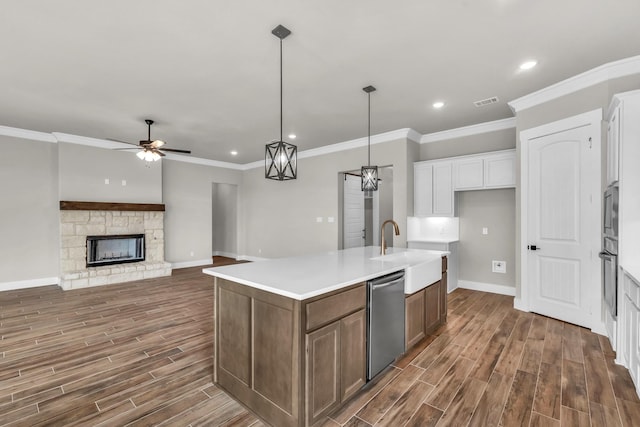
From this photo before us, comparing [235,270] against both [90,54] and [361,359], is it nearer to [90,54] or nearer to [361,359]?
[361,359]

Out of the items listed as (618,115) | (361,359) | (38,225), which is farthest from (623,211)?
(38,225)

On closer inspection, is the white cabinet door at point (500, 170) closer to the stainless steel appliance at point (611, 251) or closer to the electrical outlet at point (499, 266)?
the electrical outlet at point (499, 266)

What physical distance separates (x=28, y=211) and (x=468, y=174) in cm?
774

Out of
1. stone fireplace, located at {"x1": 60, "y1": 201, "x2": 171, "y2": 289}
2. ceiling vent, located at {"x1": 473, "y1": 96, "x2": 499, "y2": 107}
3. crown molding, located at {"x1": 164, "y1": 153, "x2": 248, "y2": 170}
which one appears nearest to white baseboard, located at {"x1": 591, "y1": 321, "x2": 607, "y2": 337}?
ceiling vent, located at {"x1": 473, "y1": 96, "x2": 499, "y2": 107}

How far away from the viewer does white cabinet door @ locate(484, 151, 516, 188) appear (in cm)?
445

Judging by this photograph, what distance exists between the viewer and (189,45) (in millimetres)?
2701

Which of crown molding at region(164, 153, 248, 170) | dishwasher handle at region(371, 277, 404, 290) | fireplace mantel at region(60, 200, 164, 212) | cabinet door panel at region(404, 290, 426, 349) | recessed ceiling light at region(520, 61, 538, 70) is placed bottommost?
cabinet door panel at region(404, 290, 426, 349)

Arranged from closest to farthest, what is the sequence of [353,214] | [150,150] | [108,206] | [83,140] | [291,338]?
1. [291,338]
2. [150,150]
3. [83,140]
4. [108,206]
5. [353,214]

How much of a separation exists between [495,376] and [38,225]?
24.2ft

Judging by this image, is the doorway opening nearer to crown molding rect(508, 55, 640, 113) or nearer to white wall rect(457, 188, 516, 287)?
white wall rect(457, 188, 516, 287)

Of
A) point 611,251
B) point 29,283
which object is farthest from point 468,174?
point 29,283

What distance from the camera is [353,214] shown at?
22.8 feet

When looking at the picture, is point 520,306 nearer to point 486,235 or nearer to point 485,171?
point 486,235

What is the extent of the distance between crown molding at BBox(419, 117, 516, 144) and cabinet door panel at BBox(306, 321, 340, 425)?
14.9 ft
